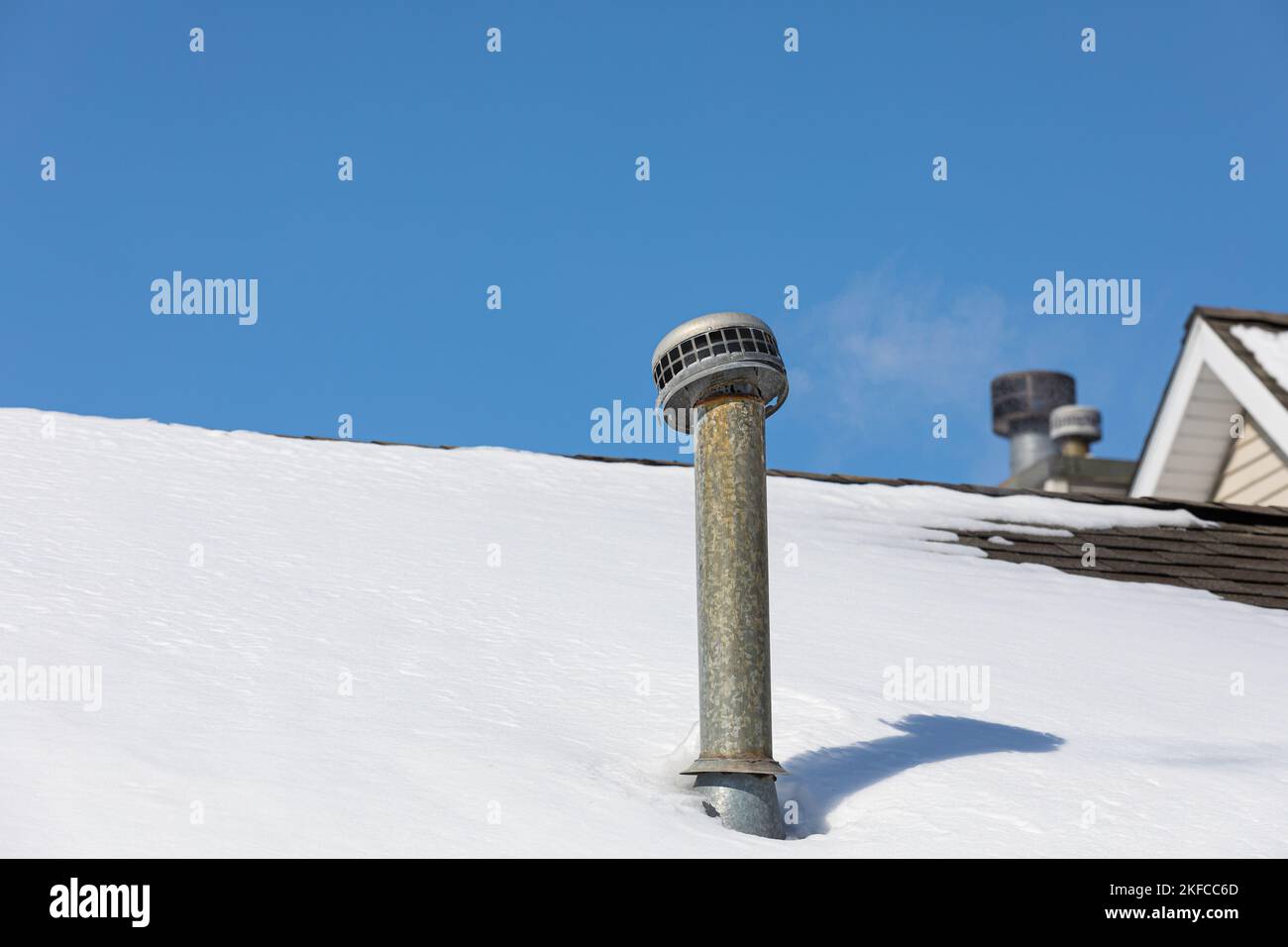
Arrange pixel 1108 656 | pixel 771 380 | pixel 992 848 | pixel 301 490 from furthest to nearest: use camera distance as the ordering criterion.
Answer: pixel 301 490, pixel 1108 656, pixel 771 380, pixel 992 848

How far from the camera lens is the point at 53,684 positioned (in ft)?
13.4

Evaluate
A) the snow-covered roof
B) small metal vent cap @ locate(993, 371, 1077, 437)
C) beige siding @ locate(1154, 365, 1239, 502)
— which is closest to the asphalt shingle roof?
the snow-covered roof

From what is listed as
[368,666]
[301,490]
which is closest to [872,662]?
[368,666]

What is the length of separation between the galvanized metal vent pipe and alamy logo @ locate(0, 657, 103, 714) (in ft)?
6.06

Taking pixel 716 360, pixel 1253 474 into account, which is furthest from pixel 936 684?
pixel 1253 474

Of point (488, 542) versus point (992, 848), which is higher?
point (488, 542)

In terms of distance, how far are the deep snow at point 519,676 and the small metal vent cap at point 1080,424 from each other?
2139 cm

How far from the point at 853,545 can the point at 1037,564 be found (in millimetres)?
1264

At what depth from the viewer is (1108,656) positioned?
6656 millimetres
